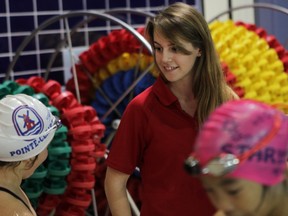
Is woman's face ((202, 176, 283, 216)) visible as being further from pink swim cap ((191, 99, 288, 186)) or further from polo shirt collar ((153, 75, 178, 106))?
polo shirt collar ((153, 75, 178, 106))

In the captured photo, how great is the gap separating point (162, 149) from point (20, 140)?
1.49 feet

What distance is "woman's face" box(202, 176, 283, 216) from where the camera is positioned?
120cm

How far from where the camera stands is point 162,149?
232 cm

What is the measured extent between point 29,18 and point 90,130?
119cm

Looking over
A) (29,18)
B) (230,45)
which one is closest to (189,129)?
(230,45)

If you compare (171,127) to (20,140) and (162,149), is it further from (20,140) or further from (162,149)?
(20,140)

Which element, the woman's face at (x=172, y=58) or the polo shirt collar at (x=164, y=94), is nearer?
the woman's face at (x=172, y=58)

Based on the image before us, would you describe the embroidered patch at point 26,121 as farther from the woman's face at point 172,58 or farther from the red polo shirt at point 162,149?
the woman's face at point 172,58

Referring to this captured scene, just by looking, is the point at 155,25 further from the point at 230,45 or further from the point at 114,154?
the point at 230,45

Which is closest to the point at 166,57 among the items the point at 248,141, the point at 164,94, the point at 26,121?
the point at 164,94

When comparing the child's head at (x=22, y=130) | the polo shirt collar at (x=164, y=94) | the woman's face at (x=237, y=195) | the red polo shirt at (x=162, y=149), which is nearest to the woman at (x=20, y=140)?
the child's head at (x=22, y=130)

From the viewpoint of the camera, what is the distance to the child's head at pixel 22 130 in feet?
7.41

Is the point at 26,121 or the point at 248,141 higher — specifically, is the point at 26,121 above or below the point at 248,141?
below

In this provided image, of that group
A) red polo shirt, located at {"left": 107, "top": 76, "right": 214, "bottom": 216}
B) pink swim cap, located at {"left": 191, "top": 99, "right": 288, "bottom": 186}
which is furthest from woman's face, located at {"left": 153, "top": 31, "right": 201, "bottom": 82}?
pink swim cap, located at {"left": 191, "top": 99, "right": 288, "bottom": 186}
